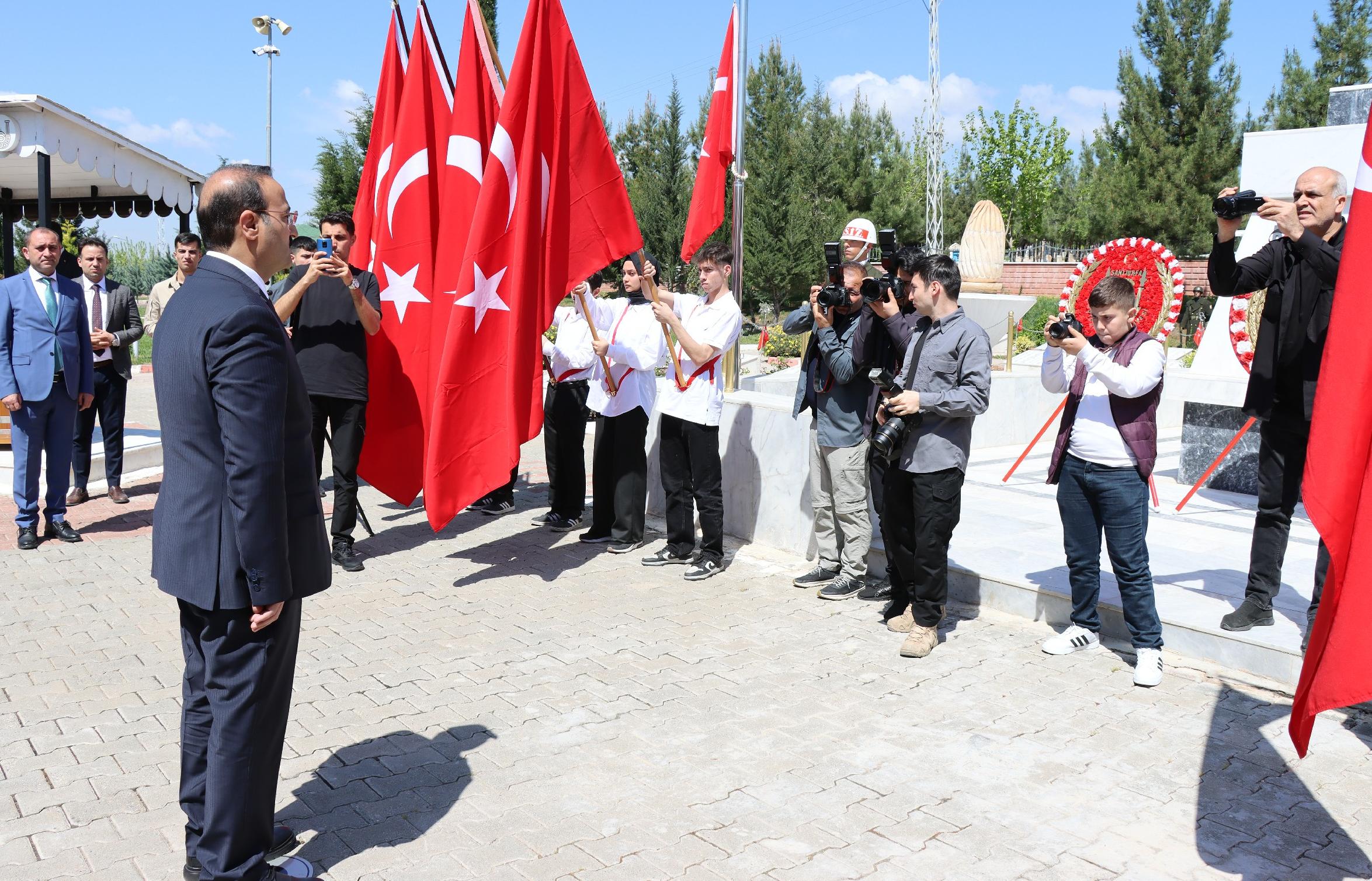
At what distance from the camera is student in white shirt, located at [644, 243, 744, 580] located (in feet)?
22.5

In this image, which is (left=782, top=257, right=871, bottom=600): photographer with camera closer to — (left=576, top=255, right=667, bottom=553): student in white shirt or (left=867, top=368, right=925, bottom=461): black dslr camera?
(left=867, top=368, right=925, bottom=461): black dslr camera

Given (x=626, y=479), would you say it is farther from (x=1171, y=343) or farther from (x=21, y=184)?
(x=1171, y=343)

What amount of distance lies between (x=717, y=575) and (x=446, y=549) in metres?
2.00

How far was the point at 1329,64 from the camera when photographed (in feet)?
131

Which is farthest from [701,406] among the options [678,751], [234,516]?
[234,516]

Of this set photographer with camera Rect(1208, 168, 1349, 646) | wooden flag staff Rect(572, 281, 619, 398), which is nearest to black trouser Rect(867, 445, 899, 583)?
photographer with camera Rect(1208, 168, 1349, 646)

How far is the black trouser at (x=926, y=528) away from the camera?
5402mm

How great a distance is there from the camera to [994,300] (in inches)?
635

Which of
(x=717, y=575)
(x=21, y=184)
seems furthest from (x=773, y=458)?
(x=21, y=184)

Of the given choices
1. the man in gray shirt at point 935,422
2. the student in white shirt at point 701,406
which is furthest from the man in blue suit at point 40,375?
the man in gray shirt at point 935,422

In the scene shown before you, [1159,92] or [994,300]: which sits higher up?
[1159,92]

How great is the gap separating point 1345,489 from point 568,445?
6062 millimetres

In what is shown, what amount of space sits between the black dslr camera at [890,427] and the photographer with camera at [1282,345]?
157cm

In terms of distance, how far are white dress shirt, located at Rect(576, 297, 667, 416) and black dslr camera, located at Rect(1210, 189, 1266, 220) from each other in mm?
3603
